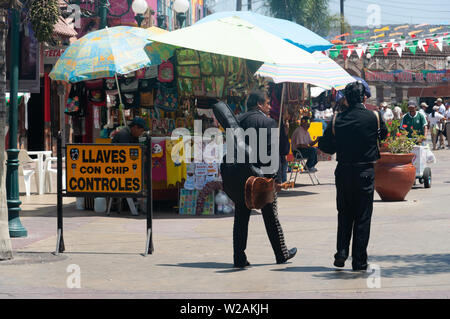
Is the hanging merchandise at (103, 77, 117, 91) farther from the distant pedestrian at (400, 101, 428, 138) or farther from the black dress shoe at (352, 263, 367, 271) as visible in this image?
the black dress shoe at (352, 263, 367, 271)

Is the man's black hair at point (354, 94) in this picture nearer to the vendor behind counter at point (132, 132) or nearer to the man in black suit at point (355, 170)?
A: the man in black suit at point (355, 170)

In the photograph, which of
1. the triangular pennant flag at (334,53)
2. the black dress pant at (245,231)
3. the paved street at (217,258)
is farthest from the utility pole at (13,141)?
the triangular pennant flag at (334,53)

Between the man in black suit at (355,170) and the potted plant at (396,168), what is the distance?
19.7 feet

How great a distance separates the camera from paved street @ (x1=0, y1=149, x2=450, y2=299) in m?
7.15

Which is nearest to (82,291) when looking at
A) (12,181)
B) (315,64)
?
(12,181)

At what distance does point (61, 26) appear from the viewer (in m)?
17.9

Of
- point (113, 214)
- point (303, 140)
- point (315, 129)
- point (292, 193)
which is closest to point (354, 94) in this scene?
point (113, 214)

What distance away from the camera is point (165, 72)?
14422mm

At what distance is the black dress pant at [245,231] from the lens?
8297 millimetres

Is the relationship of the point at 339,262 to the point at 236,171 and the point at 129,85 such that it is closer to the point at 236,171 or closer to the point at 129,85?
the point at 236,171

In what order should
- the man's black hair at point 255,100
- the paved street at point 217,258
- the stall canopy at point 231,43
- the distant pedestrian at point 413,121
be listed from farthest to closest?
the distant pedestrian at point 413,121, the stall canopy at point 231,43, the man's black hair at point 255,100, the paved street at point 217,258

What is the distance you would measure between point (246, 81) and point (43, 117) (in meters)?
14.6

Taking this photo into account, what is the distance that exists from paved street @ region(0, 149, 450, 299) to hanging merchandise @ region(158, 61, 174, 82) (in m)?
2.50

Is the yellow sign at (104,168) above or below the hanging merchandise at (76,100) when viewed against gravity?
below
